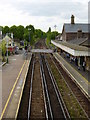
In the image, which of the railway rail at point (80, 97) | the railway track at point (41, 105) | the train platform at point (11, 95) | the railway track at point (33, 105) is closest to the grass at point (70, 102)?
the railway rail at point (80, 97)

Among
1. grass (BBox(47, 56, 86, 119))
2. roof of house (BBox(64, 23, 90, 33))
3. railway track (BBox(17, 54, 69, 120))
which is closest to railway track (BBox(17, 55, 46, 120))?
railway track (BBox(17, 54, 69, 120))

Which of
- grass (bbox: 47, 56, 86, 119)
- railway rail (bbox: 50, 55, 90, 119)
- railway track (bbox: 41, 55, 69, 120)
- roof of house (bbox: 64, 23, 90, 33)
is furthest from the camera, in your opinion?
roof of house (bbox: 64, 23, 90, 33)

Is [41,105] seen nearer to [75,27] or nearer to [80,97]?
[80,97]

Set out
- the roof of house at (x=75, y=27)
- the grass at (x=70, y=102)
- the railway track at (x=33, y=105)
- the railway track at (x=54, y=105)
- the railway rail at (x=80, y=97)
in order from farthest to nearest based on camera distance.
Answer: the roof of house at (x=75, y=27) → the railway rail at (x=80, y=97) → the grass at (x=70, y=102) → the railway track at (x=33, y=105) → the railway track at (x=54, y=105)

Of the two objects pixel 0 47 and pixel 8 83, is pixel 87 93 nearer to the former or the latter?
pixel 8 83

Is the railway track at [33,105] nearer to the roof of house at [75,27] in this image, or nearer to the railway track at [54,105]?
the railway track at [54,105]

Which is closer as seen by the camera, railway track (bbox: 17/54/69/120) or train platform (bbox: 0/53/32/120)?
railway track (bbox: 17/54/69/120)

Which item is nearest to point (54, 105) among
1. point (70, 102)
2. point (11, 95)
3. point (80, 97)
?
point (70, 102)

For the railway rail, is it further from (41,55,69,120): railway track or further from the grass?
(41,55,69,120): railway track

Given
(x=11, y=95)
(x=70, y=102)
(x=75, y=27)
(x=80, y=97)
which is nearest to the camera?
(x=70, y=102)

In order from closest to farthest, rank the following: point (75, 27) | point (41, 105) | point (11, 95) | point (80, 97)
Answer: point (41, 105), point (11, 95), point (80, 97), point (75, 27)

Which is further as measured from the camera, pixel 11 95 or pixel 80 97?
pixel 80 97

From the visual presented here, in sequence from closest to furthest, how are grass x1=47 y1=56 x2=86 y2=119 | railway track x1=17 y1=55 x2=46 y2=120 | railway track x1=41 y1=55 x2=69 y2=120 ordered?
railway track x1=41 y1=55 x2=69 y2=120 < railway track x1=17 y1=55 x2=46 y2=120 < grass x1=47 y1=56 x2=86 y2=119

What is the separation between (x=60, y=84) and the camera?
79.4 feet
